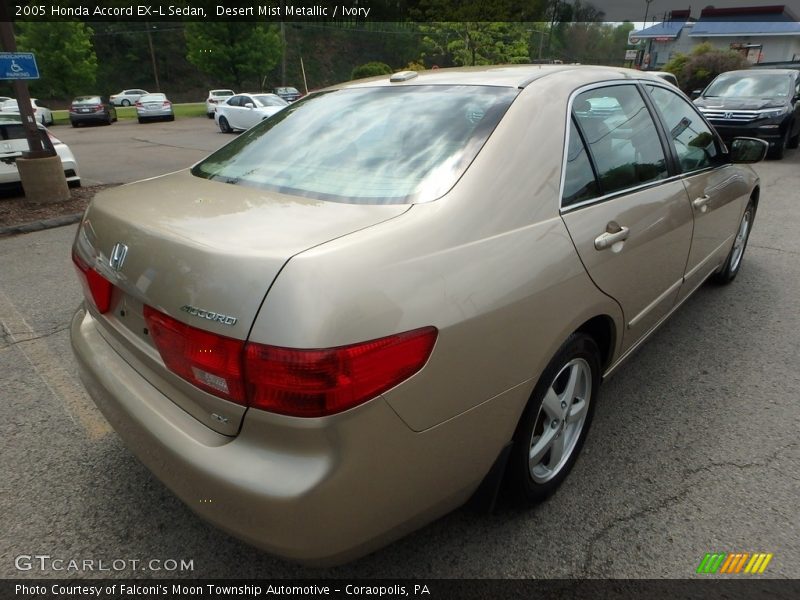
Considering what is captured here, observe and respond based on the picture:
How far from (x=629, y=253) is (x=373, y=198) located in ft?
3.73

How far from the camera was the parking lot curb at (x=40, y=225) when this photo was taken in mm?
6129

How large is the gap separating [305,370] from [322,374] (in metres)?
0.04

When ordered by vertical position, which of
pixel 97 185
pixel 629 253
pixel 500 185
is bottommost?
pixel 97 185

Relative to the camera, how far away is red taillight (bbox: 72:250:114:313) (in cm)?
185

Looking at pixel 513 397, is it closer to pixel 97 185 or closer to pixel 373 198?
pixel 373 198

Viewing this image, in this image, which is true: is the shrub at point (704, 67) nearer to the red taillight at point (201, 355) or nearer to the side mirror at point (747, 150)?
the side mirror at point (747, 150)

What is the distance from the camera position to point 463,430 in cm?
157

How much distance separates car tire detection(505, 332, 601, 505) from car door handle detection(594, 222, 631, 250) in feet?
1.11

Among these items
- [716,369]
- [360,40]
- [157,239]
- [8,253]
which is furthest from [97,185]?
[360,40]

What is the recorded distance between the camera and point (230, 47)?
118 feet

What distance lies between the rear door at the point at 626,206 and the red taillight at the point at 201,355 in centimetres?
122

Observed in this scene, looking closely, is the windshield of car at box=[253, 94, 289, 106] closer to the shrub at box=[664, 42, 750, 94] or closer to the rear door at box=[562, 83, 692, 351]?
the shrub at box=[664, 42, 750, 94]

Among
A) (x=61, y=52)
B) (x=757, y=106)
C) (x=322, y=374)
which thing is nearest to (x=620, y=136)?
(x=322, y=374)

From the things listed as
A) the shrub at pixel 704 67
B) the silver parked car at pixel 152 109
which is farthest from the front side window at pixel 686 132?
the silver parked car at pixel 152 109
